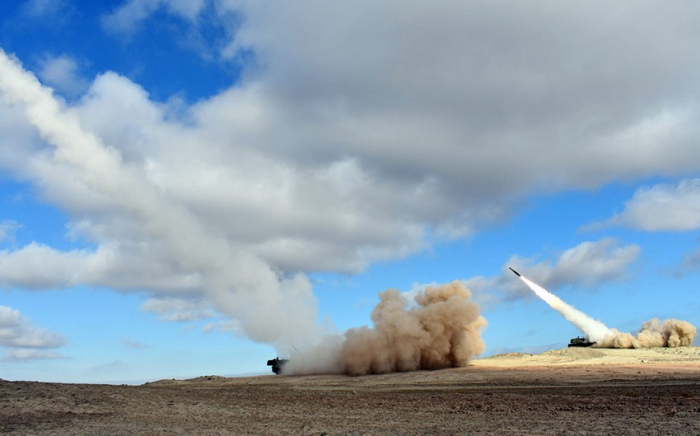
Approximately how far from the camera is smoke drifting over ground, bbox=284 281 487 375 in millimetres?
45719

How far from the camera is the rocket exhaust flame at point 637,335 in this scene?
5832 cm

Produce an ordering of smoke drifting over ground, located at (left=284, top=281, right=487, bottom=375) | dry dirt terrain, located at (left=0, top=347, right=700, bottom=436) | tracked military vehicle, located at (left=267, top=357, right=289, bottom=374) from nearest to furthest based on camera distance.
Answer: dry dirt terrain, located at (left=0, top=347, right=700, bottom=436), smoke drifting over ground, located at (left=284, top=281, right=487, bottom=375), tracked military vehicle, located at (left=267, top=357, right=289, bottom=374)

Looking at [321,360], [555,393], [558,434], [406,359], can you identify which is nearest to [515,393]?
[555,393]

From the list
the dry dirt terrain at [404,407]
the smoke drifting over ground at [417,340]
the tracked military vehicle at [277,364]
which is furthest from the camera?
the tracked military vehicle at [277,364]

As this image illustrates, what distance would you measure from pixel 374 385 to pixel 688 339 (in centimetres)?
4093

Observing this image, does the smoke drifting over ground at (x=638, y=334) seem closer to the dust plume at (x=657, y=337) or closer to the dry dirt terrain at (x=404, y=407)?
the dust plume at (x=657, y=337)

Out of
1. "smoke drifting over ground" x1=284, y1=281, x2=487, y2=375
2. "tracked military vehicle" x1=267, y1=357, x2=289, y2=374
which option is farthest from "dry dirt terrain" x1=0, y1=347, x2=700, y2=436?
"tracked military vehicle" x1=267, y1=357, x2=289, y2=374

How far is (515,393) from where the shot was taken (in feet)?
87.5

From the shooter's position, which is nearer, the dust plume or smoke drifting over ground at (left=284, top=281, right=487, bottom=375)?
smoke drifting over ground at (left=284, top=281, right=487, bottom=375)

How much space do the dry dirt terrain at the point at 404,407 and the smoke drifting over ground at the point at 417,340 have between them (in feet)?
29.1

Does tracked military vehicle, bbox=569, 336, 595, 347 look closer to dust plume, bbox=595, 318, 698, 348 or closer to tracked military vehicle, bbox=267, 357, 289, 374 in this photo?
dust plume, bbox=595, 318, 698, 348

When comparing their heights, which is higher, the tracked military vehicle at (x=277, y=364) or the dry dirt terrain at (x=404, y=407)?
the tracked military vehicle at (x=277, y=364)

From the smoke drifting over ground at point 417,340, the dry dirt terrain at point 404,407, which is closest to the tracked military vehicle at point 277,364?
the smoke drifting over ground at point 417,340

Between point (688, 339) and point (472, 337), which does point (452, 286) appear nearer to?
point (472, 337)
